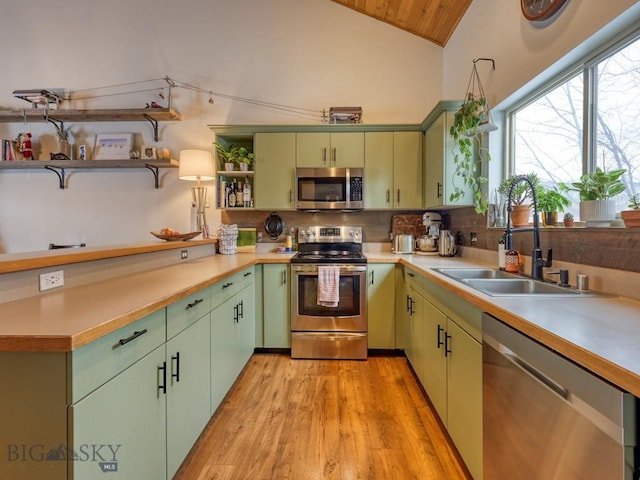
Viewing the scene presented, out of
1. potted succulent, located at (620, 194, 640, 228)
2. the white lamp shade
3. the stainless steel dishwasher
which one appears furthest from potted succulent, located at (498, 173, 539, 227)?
the white lamp shade

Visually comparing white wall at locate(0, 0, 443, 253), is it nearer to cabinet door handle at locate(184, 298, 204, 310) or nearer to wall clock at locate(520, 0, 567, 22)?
wall clock at locate(520, 0, 567, 22)

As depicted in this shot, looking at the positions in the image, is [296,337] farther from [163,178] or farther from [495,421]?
[163,178]

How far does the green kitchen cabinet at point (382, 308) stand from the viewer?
2.83 meters

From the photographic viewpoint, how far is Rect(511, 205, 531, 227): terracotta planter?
1969 millimetres

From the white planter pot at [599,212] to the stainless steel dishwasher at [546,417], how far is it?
2.16ft

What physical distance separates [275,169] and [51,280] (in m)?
2.09

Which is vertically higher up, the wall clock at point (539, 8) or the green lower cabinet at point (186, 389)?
the wall clock at point (539, 8)

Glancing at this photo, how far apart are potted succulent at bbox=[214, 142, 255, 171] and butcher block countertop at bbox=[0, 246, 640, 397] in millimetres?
1907

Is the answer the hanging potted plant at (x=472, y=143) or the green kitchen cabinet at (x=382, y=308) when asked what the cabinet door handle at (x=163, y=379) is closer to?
the green kitchen cabinet at (x=382, y=308)

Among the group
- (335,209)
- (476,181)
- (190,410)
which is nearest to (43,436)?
(190,410)

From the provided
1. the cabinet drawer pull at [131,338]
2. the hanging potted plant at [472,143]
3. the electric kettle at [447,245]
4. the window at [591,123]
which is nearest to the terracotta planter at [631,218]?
the window at [591,123]

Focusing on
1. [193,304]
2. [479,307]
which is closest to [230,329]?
[193,304]

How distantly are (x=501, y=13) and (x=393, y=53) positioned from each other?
1361 millimetres

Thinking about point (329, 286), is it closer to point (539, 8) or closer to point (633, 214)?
point (633, 214)
